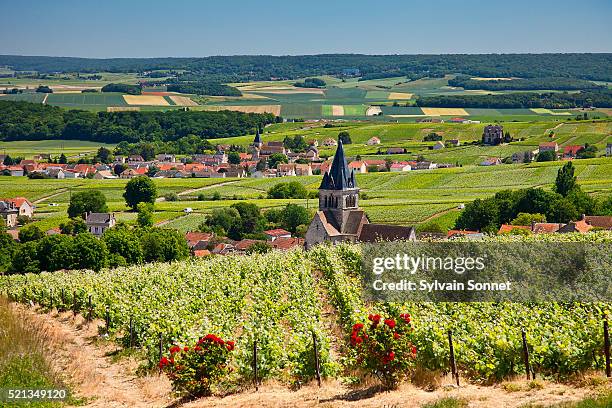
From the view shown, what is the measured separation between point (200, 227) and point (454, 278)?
188 ft

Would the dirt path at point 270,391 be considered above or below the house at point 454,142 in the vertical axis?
above

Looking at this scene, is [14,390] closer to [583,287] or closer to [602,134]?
[583,287]

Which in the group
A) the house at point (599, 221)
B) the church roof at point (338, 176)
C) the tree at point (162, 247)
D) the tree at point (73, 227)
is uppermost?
the church roof at point (338, 176)

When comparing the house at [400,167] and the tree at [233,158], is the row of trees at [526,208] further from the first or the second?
the tree at [233,158]

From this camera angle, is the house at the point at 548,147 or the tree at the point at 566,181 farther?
the house at the point at 548,147

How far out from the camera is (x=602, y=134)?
137000mm

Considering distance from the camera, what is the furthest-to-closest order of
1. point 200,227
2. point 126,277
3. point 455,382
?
point 200,227
point 126,277
point 455,382

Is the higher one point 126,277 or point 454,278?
point 454,278

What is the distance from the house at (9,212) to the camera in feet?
293

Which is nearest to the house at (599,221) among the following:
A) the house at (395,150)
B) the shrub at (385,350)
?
the shrub at (385,350)

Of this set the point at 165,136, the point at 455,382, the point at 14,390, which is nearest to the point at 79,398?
the point at 14,390

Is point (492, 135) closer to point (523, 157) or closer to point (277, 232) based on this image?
point (523, 157)

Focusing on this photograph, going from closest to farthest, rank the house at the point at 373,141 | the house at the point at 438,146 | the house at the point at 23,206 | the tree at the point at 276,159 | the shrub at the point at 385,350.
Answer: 1. the shrub at the point at 385,350
2. the house at the point at 23,206
3. the tree at the point at 276,159
4. the house at the point at 438,146
5. the house at the point at 373,141

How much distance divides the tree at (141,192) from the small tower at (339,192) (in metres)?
43.6
